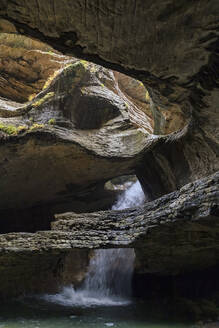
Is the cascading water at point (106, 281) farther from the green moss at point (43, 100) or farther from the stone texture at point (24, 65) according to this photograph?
the stone texture at point (24, 65)

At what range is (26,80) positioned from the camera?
49.5 ft

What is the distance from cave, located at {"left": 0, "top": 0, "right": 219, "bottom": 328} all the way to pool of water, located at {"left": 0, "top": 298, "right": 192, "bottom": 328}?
144mm

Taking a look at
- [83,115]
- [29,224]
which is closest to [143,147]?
[83,115]

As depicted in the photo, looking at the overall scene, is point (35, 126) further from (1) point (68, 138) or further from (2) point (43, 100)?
(2) point (43, 100)

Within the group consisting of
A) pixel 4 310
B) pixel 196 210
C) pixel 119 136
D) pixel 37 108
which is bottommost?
pixel 4 310

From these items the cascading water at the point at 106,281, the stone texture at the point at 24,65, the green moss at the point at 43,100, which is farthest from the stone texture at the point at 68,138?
the stone texture at the point at 24,65

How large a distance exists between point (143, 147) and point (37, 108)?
4.32m

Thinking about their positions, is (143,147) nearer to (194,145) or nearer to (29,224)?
(194,145)

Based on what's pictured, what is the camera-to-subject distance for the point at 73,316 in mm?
6121

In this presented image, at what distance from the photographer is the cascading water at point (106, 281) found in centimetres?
918

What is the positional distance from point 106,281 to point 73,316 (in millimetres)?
4581

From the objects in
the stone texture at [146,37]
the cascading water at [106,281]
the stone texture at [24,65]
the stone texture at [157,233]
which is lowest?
the cascading water at [106,281]

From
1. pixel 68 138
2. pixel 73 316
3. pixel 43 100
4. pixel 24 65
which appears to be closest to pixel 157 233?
pixel 73 316

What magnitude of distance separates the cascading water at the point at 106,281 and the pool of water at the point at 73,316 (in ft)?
4.81
